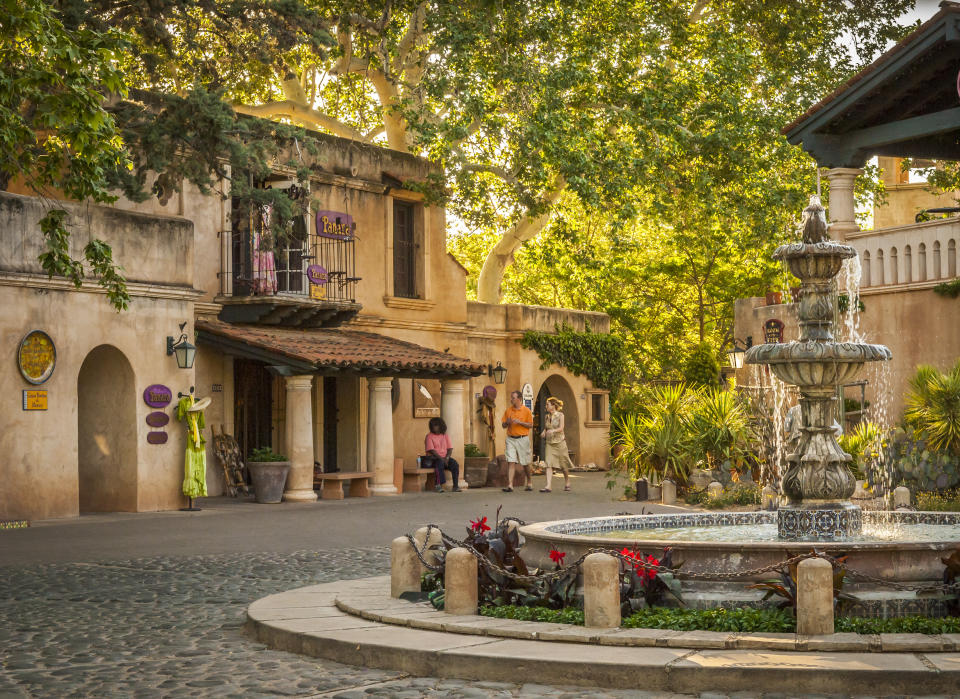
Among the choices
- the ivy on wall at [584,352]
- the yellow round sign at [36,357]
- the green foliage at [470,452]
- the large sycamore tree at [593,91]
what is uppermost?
the large sycamore tree at [593,91]

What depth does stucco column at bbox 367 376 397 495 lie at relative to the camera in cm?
2375

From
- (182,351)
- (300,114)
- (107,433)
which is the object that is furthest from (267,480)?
(300,114)

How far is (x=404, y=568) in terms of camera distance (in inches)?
377

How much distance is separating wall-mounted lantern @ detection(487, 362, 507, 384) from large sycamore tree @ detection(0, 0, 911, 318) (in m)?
3.53

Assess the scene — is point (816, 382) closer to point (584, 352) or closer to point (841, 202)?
point (841, 202)

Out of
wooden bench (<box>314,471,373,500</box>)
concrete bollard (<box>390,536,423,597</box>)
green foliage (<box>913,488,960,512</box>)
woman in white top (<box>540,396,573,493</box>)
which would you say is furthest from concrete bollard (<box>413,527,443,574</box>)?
woman in white top (<box>540,396,573,493</box>)

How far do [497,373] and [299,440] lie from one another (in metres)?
9.40

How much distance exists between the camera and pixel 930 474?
683 inches

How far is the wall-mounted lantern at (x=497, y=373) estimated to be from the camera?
30578 millimetres

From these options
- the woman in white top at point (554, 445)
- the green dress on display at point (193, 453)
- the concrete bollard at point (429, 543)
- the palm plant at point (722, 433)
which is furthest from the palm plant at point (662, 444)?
the concrete bollard at point (429, 543)

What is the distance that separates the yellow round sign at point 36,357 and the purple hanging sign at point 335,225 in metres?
7.20

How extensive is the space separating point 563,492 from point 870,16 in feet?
46.5

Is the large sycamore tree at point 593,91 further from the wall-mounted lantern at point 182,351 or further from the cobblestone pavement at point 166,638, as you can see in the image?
the cobblestone pavement at point 166,638

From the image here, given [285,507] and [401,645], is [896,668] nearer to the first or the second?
[401,645]
